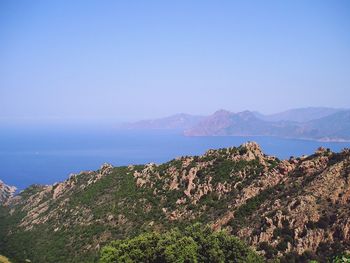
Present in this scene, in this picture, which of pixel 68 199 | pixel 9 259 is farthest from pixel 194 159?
pixel 9 259

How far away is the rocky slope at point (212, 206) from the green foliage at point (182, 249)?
486cm

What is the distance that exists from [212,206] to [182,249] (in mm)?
16683

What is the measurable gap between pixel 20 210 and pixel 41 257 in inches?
1394

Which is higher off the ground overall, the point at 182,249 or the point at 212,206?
the point at 212,206

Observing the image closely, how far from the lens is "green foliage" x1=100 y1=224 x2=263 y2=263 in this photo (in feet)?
114

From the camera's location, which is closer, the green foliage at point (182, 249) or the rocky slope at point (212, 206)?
the green foliage at point (182, 249)

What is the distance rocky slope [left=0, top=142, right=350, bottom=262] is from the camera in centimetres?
3897

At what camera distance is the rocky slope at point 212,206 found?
128 ft

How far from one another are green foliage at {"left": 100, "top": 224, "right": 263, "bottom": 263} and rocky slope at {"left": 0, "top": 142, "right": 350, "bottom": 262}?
4856 mm

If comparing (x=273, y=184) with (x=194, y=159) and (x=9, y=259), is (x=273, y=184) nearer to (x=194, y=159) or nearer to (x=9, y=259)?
(x=194, y=159)

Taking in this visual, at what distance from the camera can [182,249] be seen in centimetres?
3538

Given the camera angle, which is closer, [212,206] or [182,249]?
[182,249]

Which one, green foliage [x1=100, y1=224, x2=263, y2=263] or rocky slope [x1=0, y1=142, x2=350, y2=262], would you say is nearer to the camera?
green foliage [x1=100, y1=224, x2=263, y2=263]

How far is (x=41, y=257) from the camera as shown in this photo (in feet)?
185
